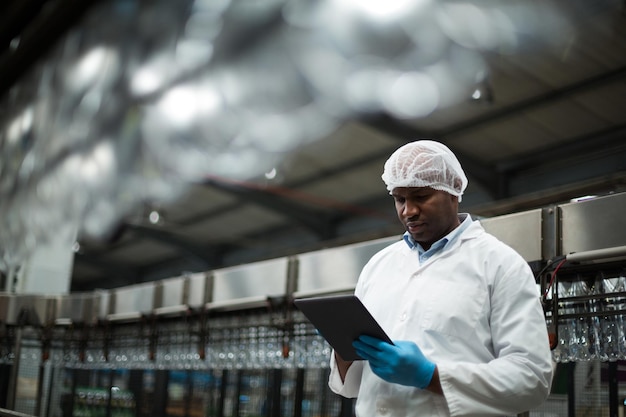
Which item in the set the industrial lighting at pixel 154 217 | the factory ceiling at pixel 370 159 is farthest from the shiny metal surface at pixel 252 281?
the industrial lighting at pixel 154 217

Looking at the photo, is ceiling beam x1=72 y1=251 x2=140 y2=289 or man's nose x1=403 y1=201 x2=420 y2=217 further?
ceiling beam x1=72 y1=251 x2=140 y2=289

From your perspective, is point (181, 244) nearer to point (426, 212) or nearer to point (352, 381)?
point (352, 381)

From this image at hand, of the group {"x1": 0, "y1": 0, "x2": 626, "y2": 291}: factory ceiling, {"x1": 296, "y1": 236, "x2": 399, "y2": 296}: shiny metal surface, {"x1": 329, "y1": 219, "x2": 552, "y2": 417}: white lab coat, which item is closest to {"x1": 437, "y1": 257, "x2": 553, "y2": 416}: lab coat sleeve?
{"x1": 329, "y1": 219, "x2": 552, "y2": 417}: white lab coat

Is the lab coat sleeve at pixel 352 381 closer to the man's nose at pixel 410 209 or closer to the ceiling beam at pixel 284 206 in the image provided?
the man's nose at pixel 410 209

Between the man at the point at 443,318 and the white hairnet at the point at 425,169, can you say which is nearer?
the man at the point at 443,318

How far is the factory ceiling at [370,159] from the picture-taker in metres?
3.96

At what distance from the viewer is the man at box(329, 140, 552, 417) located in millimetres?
1521

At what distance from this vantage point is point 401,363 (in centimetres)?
149

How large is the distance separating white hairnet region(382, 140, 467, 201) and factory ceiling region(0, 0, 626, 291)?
2.22 metres

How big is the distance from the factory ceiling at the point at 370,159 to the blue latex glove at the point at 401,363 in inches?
97.8

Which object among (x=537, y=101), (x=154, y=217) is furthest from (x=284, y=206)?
(x=537, y=101)

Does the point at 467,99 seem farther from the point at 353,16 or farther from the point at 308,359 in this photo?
the point at 308,359

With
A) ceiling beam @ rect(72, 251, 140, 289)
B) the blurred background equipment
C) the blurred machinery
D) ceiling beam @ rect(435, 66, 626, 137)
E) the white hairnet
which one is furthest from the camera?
ceiling beam @ rect(72, 251, 140, 289)

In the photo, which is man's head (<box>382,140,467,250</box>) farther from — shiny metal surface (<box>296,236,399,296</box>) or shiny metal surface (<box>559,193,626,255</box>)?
shiny metal surface (<box>296,236,399,296</box>)
